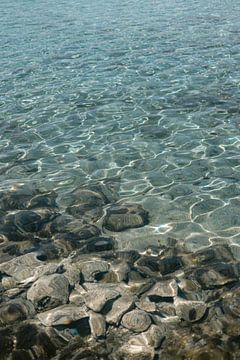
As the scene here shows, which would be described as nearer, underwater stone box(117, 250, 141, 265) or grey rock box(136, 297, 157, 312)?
grey rock box(136, 297, 157, 312)

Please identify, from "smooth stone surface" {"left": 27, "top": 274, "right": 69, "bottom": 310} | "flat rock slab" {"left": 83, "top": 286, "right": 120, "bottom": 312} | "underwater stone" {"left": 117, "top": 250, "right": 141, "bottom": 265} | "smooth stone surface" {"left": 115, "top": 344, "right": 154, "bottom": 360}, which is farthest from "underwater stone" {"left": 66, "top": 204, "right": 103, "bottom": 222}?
"smooth stone surface" {"left": 115, "top": 344, "right": 154, "bottom": 360}

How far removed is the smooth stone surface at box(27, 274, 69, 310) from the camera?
632 cm

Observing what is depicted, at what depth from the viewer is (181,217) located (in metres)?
8.85

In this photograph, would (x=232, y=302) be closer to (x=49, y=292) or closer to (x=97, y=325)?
(x=97, y=325)

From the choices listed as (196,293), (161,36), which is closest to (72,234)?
(196,293)

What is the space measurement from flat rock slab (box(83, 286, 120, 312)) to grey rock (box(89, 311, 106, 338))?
0.14 metres

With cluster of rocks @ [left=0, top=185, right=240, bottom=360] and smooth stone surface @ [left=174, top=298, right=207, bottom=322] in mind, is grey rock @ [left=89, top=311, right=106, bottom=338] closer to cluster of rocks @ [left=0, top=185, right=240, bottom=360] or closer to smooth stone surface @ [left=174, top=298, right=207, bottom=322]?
cluster of rocks @ [left=0, top=185, right=240, bottom=360]

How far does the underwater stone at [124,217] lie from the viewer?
8.56 meters

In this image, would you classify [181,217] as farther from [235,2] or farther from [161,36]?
[235,2]

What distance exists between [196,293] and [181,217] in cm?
256

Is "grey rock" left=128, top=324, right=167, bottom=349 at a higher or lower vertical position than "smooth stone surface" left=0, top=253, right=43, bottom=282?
lower

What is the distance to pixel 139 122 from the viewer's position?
46.1ft

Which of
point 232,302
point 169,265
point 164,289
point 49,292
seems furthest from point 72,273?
point 232,302

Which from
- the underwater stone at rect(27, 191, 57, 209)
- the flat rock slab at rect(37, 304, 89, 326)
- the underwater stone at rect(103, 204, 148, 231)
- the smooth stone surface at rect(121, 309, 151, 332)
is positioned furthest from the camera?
the underwater stone at rect(27, 191, 57, 209)
